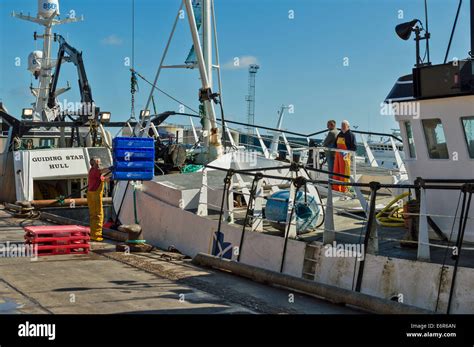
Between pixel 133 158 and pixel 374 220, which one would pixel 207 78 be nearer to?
pixel 133 158

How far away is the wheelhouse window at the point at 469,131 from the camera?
8.20 meters

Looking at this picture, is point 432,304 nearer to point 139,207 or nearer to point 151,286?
point 151,286

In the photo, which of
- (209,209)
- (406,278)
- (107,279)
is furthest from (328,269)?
(209,209)

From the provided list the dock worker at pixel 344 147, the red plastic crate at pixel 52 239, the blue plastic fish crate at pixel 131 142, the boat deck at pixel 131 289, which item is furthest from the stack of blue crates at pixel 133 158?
the dock worker at pixel 344 147

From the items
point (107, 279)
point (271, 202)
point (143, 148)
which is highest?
point (143, 148)

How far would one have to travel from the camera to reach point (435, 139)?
8703 mm

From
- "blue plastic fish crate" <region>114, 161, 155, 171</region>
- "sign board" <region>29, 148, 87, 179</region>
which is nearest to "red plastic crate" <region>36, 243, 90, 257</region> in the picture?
"blue plastic fish crate" <region>114, 161, 155, 171</region>

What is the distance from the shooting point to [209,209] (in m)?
12.0

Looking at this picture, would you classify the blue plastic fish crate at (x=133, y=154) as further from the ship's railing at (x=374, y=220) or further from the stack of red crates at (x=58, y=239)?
the ship's railing at (x=374, y=220)

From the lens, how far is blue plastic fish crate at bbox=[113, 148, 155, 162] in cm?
1173

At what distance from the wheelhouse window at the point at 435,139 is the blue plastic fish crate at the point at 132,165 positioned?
5.30m

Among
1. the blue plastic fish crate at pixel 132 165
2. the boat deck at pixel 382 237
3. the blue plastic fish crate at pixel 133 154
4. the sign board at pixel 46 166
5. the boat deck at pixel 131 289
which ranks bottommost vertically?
the boat deck at pixel 131 289

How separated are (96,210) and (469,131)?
7.08m
